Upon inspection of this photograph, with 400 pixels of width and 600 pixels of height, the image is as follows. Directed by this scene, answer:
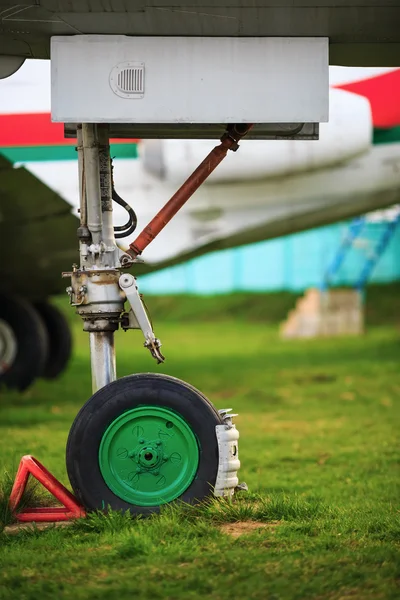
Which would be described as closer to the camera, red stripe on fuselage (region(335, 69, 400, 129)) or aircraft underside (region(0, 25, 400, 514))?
aircraft underside (region(0, 25, 400, 514))

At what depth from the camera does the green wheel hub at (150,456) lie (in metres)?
4.68

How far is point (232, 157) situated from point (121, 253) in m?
5.62

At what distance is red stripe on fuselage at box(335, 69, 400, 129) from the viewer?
10.7 m

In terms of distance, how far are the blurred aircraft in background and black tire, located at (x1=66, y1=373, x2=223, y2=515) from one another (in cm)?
544

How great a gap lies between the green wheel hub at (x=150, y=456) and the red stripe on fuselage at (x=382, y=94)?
6861 millimetres

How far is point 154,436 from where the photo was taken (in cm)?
473

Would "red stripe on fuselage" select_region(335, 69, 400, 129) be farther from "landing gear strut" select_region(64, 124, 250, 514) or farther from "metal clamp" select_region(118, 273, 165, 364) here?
"landing gear strut" select_region(64, 124, 250, 514)

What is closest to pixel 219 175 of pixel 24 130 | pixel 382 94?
pixel 382 94

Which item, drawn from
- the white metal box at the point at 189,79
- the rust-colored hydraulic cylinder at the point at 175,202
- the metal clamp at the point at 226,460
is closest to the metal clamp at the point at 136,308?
the rust-colored hydraulic cylinder at the point at 175,202

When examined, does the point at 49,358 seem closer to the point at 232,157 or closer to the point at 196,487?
the point at 232,157

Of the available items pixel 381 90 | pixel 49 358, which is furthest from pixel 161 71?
pixel 49 358

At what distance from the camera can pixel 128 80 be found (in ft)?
15.7

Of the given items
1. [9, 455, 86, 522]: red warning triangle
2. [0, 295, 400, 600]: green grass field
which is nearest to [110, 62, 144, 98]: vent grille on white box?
[9, 455, 86, 522]: red warning triangle

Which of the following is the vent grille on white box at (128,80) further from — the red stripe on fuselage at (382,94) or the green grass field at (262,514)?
the red stripe on fuselage at (382,94)
